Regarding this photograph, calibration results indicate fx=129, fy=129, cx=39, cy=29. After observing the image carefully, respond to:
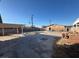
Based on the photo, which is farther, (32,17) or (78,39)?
(78,39)

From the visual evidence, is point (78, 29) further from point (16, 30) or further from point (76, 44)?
point (16, 30)

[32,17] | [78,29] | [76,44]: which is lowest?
[76,44]

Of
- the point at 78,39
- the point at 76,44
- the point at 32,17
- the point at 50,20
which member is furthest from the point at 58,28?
the point at 76,44

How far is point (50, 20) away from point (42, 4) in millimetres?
309

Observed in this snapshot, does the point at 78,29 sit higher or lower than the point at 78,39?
higher

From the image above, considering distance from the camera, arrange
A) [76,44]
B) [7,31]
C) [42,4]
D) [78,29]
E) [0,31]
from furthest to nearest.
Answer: [7,31] < [0,31] < [76,44] < [78,29] < [42,4]

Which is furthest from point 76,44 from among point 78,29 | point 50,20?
point 50,20

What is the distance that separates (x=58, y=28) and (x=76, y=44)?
3329mm

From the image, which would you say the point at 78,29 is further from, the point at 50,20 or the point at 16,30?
the point at 16,30

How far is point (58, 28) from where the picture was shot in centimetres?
261

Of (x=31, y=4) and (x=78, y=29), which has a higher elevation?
(x=31, y=4)

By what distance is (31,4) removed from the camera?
2139 millimetres

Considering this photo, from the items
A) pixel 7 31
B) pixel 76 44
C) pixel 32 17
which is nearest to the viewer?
pixel 32 17

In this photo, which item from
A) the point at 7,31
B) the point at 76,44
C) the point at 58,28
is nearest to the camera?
the point at 58,28
